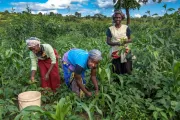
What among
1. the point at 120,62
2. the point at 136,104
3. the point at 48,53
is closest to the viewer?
the point at 136,104

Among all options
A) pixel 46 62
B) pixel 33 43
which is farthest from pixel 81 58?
pixel 46 62

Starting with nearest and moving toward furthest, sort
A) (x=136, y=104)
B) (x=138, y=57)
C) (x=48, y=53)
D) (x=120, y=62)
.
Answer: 1. (x=136, y=104)
2. (x=138, y=57)
3. (x=48, y=53)
4. (x=120, y=62)

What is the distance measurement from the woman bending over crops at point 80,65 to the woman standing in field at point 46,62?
30 cm

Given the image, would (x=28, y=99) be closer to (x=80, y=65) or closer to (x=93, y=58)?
(x=80, y=65)

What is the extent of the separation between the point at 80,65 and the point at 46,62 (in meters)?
1.08

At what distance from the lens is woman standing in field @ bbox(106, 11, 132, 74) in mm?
3522

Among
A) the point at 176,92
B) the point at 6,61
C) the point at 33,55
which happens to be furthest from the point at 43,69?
the point at 176,92

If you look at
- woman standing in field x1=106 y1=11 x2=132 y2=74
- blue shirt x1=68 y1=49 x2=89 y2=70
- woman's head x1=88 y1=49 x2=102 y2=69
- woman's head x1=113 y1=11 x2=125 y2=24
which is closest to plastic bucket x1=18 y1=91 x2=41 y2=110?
blue shirt x1=68 y1=49 x2=89 y2=70

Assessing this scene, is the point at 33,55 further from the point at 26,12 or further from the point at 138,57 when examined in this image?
the point at 26,12

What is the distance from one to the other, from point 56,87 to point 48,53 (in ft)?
2.14

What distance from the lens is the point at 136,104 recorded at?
111 inches

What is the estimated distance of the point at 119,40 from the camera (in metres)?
3.62

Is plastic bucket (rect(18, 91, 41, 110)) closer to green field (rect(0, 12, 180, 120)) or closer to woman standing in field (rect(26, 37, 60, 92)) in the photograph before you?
green field (rect(0, 12, 180, 120))

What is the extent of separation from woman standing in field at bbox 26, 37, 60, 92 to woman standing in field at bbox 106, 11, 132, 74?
92 centimetres
